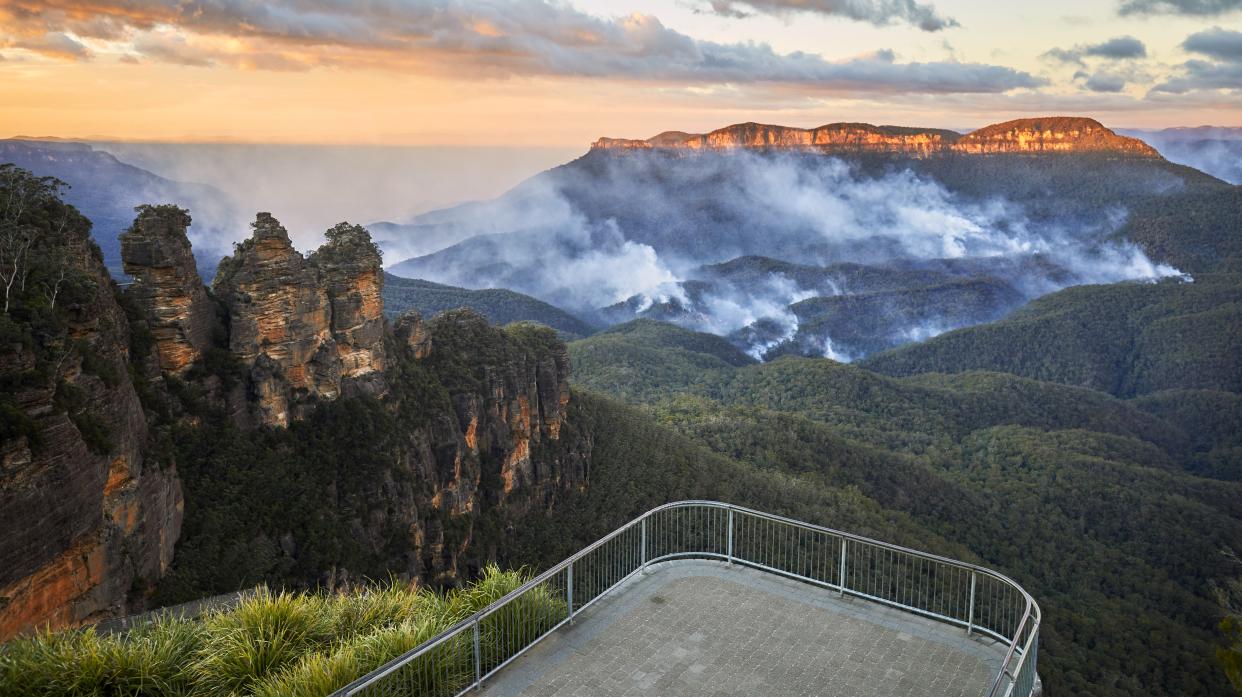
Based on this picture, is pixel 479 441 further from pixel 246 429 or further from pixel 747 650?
pixel 747 650

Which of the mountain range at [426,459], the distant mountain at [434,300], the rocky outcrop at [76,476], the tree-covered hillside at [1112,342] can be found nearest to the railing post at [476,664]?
the mountain range at [426,459]

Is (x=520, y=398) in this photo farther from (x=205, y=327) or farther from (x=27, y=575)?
(x=27, y=575)

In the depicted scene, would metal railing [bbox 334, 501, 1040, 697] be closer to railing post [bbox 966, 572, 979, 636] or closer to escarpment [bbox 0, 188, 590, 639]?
→ railing post [bbox 966, 572, 979, 636]

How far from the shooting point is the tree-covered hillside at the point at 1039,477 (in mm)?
61094

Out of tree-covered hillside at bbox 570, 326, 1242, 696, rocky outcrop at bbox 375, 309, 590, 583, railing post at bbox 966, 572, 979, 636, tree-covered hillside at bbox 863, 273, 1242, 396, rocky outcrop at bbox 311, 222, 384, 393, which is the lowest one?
tree-covered hillside at bbox 863, 273, 1242, 396

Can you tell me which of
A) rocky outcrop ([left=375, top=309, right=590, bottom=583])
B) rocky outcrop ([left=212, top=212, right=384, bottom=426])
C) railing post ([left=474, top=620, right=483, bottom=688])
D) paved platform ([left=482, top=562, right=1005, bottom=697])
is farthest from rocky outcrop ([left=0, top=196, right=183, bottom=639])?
rocky outcrop ([left=375, top=309, right=590, bottom=583])

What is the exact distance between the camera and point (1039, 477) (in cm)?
9350

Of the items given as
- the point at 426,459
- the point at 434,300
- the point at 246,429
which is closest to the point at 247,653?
the point at 246,429

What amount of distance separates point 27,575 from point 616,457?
50.2 metres

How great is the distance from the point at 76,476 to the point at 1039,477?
92.4m

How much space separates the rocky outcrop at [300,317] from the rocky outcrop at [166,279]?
11.2 ft

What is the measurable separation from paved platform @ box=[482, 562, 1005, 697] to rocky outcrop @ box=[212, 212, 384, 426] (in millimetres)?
28023

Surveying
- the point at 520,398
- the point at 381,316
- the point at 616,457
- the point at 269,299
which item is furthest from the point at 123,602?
the point at 616,457

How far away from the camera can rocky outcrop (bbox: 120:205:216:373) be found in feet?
108
